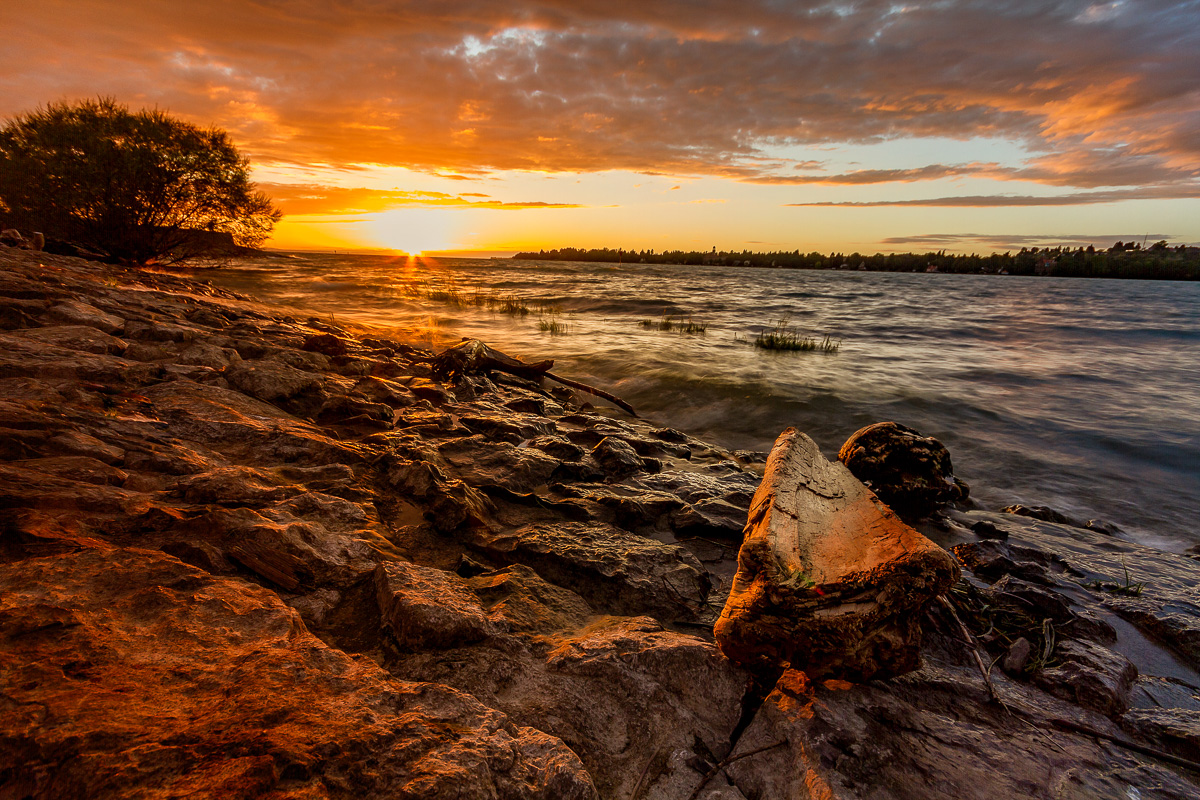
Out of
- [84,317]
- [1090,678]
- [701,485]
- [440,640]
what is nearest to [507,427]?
[701,485]

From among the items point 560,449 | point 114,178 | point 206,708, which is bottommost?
point 560,449

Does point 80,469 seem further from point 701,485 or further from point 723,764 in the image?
point 701,485

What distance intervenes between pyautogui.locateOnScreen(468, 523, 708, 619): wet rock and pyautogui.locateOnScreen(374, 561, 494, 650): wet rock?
Answer: 23.0 inches

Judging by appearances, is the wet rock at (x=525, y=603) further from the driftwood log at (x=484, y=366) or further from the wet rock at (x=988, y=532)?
the driftwood log at (x=484, y=366)

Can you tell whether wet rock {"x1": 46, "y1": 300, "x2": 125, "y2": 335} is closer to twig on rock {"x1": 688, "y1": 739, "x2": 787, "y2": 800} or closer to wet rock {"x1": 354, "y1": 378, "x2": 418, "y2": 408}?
wet rock {"x1": 354, "y1": 378, "x2": 418, "y2": 408}

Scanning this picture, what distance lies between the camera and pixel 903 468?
14.6 ft

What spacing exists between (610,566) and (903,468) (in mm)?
3302

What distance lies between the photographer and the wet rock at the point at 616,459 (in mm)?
4344

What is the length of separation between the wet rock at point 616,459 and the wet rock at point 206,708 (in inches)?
111

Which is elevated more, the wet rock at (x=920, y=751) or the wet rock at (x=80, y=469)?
the wet rock at (x=80, y=469)

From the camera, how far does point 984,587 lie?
3.13 meters

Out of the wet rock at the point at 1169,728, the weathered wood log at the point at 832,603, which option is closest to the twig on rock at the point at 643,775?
the weathered wood log at the point at 832,603

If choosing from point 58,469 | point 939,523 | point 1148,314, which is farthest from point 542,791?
point 1148,314

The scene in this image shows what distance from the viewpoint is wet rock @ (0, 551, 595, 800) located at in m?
1.09
